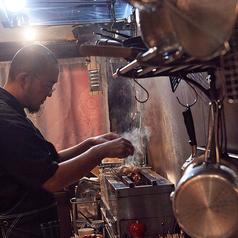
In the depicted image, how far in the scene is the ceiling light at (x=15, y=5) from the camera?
194cm

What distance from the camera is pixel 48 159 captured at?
136 cm

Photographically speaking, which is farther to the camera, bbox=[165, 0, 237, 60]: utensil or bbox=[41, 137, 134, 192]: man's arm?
bbox=[41, 137, 134, 192]: man's arm

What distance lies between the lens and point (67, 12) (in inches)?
86.7

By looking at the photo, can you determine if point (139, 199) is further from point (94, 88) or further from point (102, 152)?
point (94, 88)

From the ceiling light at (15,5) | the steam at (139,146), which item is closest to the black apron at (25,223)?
the ceiling light at (15,5)

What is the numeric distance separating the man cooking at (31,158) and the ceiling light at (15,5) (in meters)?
0.42

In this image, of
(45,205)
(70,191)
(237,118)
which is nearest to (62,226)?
(70,191)

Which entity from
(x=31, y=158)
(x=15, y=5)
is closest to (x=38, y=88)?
(x=31, y=158)

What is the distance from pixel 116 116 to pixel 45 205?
247 cm

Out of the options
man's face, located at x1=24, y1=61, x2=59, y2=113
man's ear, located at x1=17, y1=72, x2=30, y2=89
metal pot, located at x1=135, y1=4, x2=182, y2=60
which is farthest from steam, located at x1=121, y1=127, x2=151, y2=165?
metal pot, located at x1=135, y1=4, x2=182, y2=60

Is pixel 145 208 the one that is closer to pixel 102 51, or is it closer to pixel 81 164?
pixel 81 164

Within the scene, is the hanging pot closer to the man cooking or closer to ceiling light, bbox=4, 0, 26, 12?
the man cooking

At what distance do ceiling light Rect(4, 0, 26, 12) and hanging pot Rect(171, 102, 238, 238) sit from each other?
1736 mm

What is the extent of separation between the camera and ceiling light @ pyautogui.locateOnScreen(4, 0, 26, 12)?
194cm
